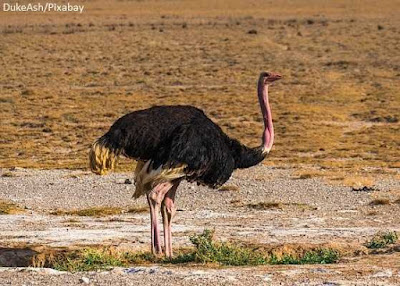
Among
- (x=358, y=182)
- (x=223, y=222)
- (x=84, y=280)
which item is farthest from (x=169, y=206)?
(x=358, y=182)

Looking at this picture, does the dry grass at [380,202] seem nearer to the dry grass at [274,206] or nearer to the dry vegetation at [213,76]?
the dry grass at [274,206]

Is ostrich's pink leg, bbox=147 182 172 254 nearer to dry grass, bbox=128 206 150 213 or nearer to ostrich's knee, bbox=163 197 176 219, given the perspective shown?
ostrich's knee, bbox=163 197 176 219

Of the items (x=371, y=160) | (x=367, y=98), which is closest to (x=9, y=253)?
(x=371, y=160)

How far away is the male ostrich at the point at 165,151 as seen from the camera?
42.3 feet

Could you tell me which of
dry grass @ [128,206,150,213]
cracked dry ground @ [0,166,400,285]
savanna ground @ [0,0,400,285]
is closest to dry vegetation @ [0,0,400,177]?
savanna ground @ [0,0,400,285]

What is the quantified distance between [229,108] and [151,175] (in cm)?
2815

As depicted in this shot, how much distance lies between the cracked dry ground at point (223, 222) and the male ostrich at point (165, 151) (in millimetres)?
1118

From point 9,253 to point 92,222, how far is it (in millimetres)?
3748

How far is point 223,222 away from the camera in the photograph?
1694cm

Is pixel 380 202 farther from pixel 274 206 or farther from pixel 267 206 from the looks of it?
pixel 267 206

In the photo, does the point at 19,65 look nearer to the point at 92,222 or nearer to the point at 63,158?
the point at 63,158

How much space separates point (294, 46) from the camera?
222ft

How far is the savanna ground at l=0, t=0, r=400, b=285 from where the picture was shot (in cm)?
1645

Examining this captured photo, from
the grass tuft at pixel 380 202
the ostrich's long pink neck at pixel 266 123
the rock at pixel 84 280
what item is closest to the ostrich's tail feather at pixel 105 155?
the ostrich's long pink neck at pixel 266 123
